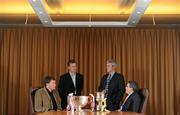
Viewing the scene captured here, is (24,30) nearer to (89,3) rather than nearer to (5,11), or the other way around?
(5,11)

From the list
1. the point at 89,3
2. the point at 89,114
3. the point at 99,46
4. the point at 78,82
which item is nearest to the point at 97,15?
the point at 89,3

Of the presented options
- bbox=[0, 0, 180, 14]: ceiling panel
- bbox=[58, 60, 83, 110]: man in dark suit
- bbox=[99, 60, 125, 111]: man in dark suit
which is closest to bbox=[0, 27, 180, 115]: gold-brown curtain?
bbox=[0, 0, 180, 14]: ceiling panel

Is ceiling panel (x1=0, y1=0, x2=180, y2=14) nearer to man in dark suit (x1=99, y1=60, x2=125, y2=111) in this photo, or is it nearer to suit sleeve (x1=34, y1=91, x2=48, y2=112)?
man in dark suit (x1=99, y1=60, x2=125, y2=111)

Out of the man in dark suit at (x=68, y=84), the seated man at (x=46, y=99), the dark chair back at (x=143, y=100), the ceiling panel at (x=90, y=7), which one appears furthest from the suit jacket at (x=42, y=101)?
the ceiling panel at (x=90, y=7)

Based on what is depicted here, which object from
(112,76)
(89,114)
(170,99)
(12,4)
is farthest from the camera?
(170,99)

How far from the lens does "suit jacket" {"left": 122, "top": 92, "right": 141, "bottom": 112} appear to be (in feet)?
16.1

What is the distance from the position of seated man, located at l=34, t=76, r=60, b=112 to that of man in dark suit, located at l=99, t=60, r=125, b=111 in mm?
870

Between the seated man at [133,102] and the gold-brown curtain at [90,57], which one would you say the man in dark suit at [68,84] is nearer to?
the seated man at [133,102]

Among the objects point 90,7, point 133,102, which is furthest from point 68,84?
point 90,7

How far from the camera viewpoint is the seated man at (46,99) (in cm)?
479

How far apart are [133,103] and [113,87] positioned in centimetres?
73

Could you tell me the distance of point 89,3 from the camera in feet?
21.3

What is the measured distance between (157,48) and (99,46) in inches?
49.2

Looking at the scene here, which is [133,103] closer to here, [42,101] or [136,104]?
[136,104]
